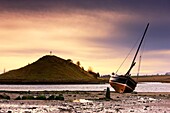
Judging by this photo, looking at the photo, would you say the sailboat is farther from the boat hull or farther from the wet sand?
the wet sand

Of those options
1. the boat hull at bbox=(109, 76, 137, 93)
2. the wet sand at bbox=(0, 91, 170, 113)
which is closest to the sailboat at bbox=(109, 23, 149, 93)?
the boat hull at bbox=(109, 76, 137, 93)

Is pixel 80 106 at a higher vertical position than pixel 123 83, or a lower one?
lower

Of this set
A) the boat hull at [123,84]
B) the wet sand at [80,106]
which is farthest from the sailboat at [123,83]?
the wet sand at [80,106]

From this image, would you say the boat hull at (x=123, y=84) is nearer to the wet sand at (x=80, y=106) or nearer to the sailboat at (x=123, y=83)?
the sailboat at (x=123, y=83)

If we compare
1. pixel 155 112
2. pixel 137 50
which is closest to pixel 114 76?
pixel 137 50

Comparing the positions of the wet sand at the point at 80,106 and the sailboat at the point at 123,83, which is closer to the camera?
the wet sand at the point at 80,106

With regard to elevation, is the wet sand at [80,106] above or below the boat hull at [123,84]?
below

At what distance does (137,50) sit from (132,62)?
19.8 ft

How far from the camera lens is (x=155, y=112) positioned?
36.5m

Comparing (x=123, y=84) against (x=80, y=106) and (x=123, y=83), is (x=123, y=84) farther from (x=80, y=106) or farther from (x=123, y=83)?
(x=80, y=106)

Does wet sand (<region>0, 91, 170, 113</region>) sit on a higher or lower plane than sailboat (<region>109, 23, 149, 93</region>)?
lower

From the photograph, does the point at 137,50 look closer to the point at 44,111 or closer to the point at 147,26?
the point at 147,26

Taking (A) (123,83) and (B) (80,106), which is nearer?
(B) (80,106)

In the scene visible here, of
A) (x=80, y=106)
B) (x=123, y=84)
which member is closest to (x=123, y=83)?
(x=123, y=84)
